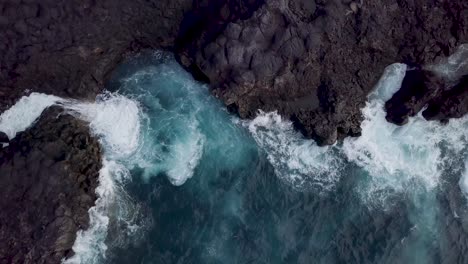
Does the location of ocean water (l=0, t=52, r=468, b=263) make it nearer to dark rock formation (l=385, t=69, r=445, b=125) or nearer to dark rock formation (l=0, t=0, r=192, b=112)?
dark rock formation (l=385, t=69, r=445, b=125)

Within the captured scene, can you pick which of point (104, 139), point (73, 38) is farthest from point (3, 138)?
point (73, 38)

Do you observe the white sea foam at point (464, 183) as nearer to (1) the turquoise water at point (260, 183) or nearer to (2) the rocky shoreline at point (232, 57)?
(1) the turquoise water at point (260, 183)

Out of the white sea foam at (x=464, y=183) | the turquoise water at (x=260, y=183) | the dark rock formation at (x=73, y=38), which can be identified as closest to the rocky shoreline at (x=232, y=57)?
the dark rock formation at (x=73, y=38)

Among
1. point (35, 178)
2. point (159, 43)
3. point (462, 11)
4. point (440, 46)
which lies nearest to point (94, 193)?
point (35, 178)

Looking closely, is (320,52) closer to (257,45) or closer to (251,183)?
(257,45)

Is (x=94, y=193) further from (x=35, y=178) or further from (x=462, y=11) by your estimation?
(x=462, y=11)

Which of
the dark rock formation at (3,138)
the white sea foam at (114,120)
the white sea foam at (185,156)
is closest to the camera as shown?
the dark rock formation at (3,138)
